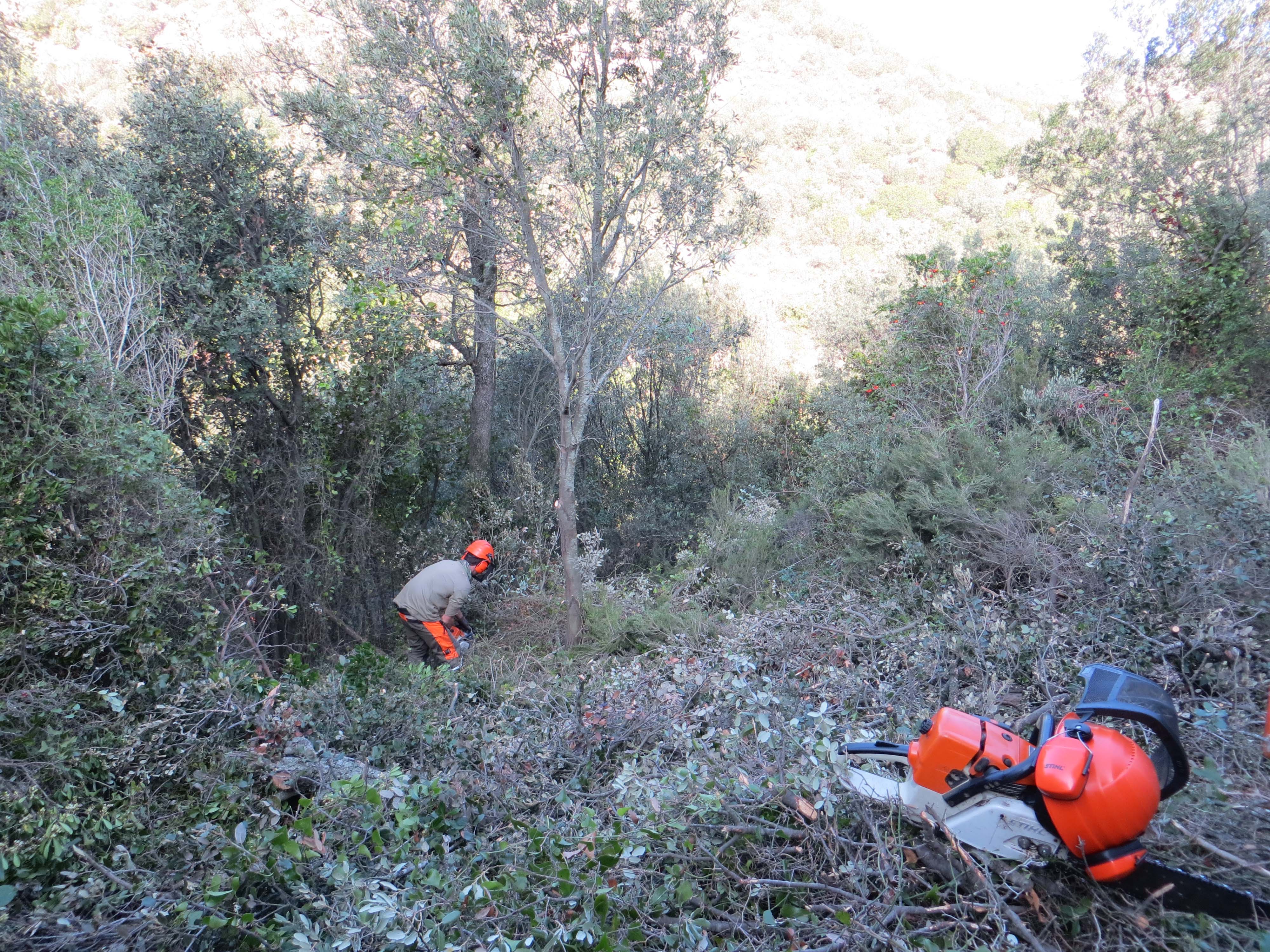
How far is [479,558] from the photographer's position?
6.93m

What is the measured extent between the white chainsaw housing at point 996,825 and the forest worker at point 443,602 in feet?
17.1

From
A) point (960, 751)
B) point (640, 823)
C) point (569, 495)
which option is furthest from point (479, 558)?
point (960, 751)

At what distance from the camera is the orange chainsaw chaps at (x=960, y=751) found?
2.12m

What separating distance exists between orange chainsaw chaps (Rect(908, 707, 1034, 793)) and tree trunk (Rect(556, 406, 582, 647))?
529 centimetres

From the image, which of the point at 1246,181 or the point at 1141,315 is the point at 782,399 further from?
the point at 1246,181

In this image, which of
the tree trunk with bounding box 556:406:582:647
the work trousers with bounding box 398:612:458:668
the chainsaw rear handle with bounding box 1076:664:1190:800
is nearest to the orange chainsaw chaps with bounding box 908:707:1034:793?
the chainsaw rear handle with bounding box 1076:664:1190:800

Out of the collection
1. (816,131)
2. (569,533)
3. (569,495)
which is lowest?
(569,533)

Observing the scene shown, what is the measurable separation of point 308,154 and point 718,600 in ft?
23.0

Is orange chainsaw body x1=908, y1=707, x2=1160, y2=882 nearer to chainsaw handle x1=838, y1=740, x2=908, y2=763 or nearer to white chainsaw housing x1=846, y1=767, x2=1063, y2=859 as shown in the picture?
white chainsaw housing x1=846, y1=767, x2=1063, y2=859

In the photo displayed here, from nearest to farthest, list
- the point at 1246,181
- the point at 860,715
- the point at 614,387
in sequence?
the point at 860,715
the point at 1246,181
the point at 614,387

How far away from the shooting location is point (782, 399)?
38.3ft

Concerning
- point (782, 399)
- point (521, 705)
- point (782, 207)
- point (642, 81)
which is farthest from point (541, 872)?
point (782, 207)

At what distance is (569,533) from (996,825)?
18.7ft

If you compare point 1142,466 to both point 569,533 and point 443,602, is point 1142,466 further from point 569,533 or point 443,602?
point 443,602
